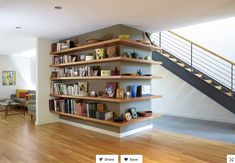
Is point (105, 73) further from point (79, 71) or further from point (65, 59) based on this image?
point (65, 59)

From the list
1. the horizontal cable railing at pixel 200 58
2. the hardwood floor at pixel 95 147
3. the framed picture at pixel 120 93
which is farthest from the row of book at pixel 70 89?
the horizontal cable railing at pixel 200 58

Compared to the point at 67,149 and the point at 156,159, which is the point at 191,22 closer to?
the point at 156,159

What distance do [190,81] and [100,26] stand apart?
2786 mm

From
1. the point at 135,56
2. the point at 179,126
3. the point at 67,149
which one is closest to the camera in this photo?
the point at 67,149

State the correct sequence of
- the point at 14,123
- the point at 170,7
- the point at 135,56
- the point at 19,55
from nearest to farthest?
the point at 170,7
the point at 135,56
the point at 14,123
the point at 19,55

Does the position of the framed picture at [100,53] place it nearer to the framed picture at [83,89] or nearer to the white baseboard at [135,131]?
the framed picture at [83,89]

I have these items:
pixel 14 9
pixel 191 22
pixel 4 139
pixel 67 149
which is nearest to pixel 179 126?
pixel 191 22

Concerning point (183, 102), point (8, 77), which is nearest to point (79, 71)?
point (183, 102)

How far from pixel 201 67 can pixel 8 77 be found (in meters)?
8.26

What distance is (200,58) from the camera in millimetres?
5887

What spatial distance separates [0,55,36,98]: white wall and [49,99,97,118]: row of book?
4.85 m

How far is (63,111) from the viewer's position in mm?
5035

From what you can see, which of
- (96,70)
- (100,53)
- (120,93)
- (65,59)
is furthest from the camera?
(65,59)

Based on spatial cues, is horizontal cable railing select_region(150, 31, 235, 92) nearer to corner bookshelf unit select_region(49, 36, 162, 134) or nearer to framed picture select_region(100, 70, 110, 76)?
corner bookshelf unit select_region(49, 36, 162, 134)
